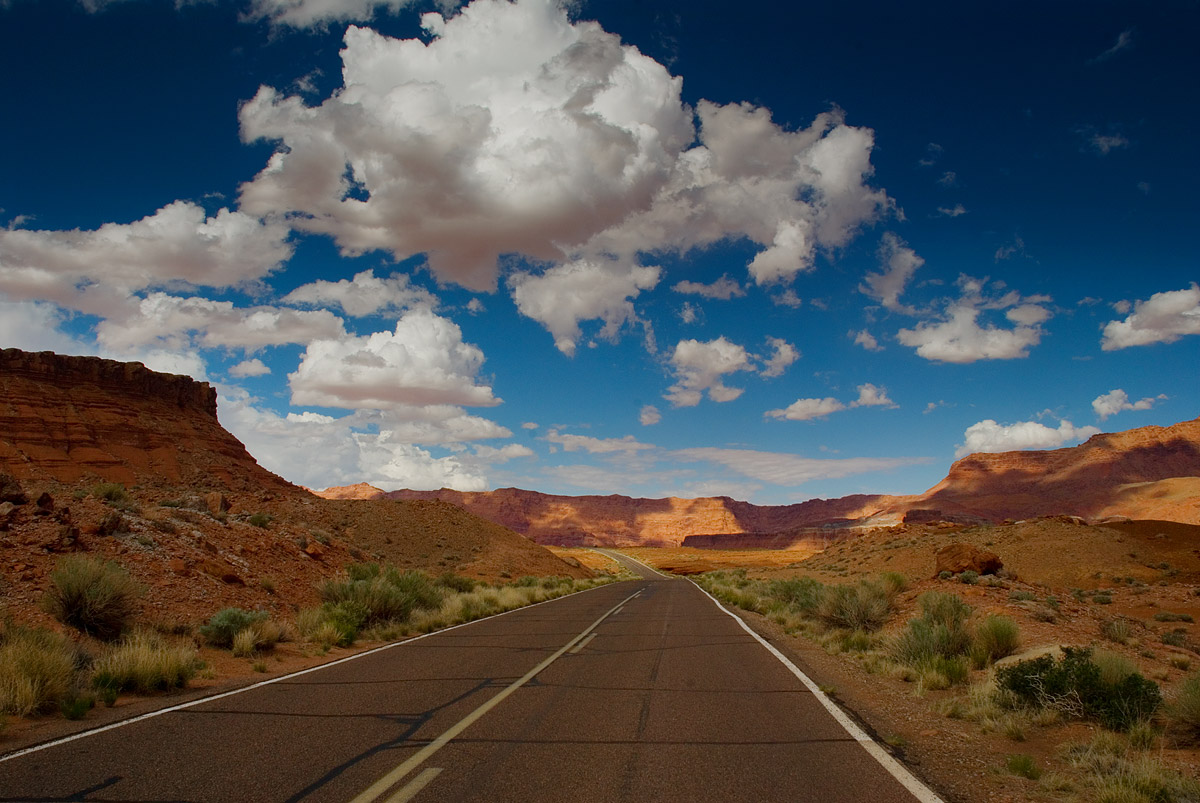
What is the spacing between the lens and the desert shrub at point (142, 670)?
790cm

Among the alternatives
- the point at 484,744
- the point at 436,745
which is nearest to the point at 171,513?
the point at 436,745

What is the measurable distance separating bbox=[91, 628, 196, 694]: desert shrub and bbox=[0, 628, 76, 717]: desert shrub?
33 centimetres

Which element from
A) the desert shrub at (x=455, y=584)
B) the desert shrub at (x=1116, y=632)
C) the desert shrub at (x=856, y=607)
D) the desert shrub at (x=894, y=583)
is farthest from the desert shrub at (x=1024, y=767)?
the desert shrub at (x=455, y=584)

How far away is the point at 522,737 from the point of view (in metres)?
6.04

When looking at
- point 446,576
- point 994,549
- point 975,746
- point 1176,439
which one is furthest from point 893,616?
point 1176,439

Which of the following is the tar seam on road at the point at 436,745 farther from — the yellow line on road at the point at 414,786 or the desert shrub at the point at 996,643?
the desert shrub at the point at 996,643

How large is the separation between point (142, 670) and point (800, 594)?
1692 centimetres

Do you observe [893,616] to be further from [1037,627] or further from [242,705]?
[242,705]

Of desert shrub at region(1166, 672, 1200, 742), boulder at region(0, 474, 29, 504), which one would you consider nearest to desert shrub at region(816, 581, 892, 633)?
desert shrub at region(1166, 672, 1200, 742)

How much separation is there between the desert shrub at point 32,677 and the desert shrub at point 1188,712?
36.6 feet

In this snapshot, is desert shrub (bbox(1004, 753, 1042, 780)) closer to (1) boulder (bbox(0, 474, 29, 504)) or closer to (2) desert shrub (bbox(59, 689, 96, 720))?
(2) desert shrub (bbox(59, 689, 96, 720))

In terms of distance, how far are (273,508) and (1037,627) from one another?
4191cm

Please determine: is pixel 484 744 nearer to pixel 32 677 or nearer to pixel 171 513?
pixel 32 677

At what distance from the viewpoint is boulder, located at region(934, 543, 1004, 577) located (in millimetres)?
19656
